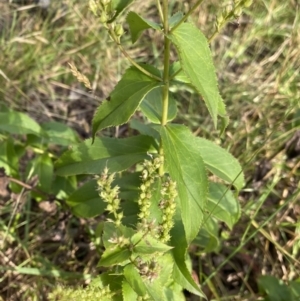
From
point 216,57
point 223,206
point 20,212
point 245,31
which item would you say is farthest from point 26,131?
point 245,31

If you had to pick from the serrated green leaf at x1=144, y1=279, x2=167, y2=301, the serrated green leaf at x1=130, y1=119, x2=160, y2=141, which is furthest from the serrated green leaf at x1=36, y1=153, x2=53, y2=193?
the serrated green leaf at x1=144, y1=279, x2=167, y2=301

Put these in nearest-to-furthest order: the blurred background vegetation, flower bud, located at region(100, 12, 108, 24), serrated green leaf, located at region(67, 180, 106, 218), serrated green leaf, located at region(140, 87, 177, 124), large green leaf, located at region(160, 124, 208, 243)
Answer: flower bud, located at region(100, 12, 108, 24)
large green leaf, located at region(160, 124, 208, 243)
serrated green leaf, located at region(140, 87, 177, 124)
serrated green leaf, located at region(67, 180, 106, 218)
the blurred background vegetation

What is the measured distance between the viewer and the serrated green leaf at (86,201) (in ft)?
8.32

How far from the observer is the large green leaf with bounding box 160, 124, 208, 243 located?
193 centimetres

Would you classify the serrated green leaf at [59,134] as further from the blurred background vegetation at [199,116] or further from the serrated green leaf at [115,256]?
the serrated green leaf at [115,256]

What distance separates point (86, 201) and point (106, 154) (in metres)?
0.33

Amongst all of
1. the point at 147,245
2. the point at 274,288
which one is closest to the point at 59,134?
the point at 147,245

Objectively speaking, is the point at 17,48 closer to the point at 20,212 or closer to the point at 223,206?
the point at 20,212

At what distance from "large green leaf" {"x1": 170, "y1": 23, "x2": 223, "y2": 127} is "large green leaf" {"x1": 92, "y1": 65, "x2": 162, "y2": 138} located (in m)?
0.24

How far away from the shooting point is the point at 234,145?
340cm

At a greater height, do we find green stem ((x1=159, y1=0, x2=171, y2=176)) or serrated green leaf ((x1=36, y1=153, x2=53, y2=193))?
green stem ((x1=159, y1=0, x2=171, y2=176))

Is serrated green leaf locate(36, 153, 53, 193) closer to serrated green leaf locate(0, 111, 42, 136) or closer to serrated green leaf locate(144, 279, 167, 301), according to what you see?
serrated green leaf locate(0, 111, 42, 136)

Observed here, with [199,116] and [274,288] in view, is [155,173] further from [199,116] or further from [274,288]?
[199,116]

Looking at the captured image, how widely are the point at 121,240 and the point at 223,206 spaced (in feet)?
3.11
